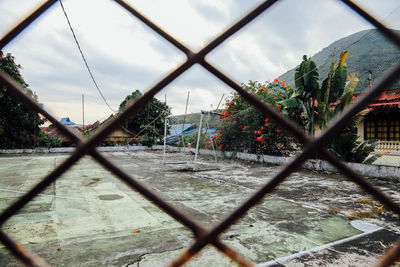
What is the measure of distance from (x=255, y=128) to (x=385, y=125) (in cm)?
646

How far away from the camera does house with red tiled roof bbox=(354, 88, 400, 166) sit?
10.1 m

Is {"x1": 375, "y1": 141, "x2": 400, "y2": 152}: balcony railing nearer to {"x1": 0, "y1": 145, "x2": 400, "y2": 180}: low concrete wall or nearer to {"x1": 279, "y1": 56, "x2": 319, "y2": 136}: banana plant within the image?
{"x1": 0, "y1": 145, "x2": 400, "y2": 180}: low concrete wall

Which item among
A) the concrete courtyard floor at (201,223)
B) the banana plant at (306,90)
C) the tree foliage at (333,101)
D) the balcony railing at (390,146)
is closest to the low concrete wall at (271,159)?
the tree foliage at (333,101)

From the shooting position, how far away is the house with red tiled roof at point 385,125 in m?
10.1

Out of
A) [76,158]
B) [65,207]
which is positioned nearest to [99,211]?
[65,207]

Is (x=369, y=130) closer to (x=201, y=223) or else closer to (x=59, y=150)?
(x=201, y=223)

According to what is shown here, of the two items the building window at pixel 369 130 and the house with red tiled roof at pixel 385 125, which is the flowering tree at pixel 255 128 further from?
the building window at pixel 369 130

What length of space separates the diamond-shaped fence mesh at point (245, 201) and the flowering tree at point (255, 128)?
24.8 ft

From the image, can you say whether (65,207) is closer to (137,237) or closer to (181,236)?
(137,237)

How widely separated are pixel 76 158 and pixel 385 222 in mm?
3808

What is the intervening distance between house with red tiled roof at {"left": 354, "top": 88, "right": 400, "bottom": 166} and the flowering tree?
3897mm

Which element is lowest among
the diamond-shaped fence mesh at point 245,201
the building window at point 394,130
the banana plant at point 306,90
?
the diamond-shaped fence mesh at point 245,201

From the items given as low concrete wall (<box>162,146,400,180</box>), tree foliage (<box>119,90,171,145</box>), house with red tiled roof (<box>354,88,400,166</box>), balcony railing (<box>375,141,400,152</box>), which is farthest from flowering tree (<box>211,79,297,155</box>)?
tree foliage (<box>119,90,171,145</box>)

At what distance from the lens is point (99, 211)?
351 cm
